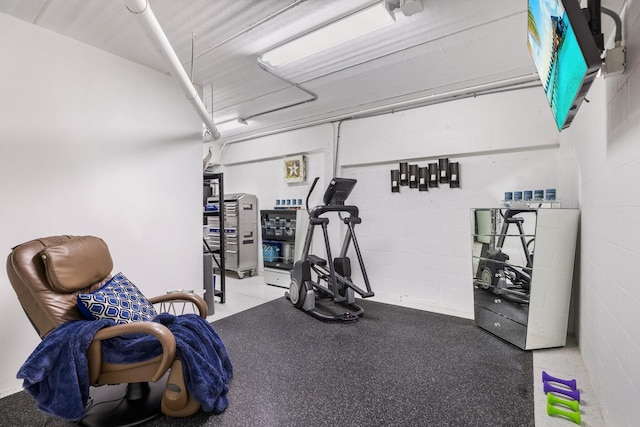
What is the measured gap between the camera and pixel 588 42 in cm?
105

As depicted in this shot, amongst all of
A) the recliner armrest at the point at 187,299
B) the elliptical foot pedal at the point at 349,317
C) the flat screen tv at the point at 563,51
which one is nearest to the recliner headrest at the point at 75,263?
the recliner armrest at the point at 187,299

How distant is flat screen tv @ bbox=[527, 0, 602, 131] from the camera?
106 cm

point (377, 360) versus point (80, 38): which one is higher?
point (80, 38)

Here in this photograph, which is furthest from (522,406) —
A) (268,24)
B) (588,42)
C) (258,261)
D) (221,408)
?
(258,261)

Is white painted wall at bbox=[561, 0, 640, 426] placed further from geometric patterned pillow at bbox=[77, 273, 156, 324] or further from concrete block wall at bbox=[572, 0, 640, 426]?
geometric patterned pillow at bbox=[77, 273, 156, 324]

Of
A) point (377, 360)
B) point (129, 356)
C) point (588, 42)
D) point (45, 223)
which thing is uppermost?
point (588, 42)

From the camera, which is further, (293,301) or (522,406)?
(293,301)

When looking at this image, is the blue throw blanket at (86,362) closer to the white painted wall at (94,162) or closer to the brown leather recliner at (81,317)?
the brown leather recliner at (81,317)

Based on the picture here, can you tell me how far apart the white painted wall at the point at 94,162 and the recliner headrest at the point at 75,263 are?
56 cm

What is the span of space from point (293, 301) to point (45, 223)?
8.49 ft

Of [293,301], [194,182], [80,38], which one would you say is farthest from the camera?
[293,301]

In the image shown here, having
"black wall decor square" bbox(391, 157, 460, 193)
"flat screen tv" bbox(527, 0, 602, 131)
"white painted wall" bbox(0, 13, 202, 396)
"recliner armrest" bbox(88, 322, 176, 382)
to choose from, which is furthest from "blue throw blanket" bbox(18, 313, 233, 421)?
"black wall decor square" bbox(391, 157, 460, 193)

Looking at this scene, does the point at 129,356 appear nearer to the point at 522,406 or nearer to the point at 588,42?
the point at 522,406

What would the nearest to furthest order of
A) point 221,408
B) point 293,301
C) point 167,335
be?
point 167,335, point 221,408, point 293,301
